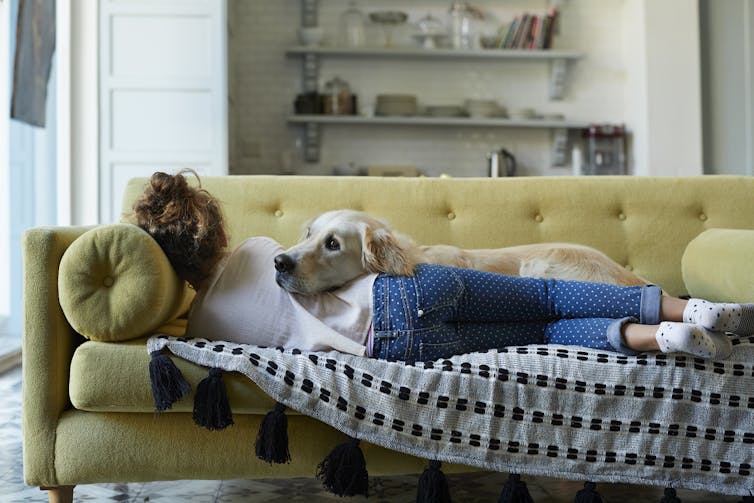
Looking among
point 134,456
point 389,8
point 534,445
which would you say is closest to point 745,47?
point 389,8

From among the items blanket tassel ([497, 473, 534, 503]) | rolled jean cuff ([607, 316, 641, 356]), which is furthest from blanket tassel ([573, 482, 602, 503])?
rolled jean cuff ([607, 316, 641, 356])

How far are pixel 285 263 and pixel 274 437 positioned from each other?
423 mm

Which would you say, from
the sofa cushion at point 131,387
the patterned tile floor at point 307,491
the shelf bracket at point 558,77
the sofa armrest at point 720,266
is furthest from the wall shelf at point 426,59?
the sofa cushion at point 131,387

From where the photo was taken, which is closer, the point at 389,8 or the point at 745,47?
the point at 745,47

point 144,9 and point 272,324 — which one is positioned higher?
point 144,9

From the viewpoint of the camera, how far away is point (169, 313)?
1909 millimetres

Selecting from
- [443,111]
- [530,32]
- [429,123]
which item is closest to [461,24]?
[530,32]

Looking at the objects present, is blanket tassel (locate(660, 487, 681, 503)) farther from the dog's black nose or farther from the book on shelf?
the book on shelf

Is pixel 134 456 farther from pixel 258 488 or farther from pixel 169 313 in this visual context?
pixel 258 488

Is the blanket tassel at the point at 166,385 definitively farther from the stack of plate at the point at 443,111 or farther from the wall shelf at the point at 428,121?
the stack of plate at the point at 443,111

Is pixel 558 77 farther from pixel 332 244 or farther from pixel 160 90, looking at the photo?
pixel 332 244

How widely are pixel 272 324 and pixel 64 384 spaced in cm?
48

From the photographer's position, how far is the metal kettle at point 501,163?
19.1ft

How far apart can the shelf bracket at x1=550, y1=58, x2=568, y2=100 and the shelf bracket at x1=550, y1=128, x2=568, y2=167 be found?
0.28 metres
